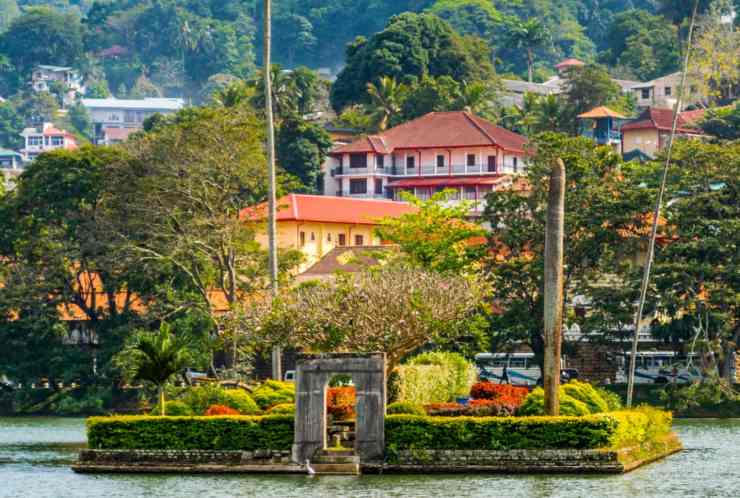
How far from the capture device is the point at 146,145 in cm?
9275

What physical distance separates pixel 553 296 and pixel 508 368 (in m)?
44.4

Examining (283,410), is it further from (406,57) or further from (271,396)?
(406,57)

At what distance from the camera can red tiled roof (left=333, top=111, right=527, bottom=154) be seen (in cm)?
14512

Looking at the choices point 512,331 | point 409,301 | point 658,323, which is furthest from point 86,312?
point 409,301

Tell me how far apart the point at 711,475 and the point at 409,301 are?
12.7 meters

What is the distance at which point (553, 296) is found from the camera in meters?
51.2

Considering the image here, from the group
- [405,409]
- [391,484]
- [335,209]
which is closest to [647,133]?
[335,209]

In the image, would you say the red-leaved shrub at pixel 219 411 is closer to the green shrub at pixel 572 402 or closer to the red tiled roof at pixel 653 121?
the green shrub at pixel 572 402

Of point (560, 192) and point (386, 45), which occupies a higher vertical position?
point (386, 45)

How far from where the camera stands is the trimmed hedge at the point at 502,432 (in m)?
50.1

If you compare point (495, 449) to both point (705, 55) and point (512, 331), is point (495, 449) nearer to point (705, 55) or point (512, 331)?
point (512, 331)

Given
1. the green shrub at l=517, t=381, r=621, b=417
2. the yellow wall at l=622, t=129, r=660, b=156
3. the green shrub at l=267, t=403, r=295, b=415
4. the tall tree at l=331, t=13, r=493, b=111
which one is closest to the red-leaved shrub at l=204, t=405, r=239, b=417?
the green shrub at l=267, t=403, r=295, b=415

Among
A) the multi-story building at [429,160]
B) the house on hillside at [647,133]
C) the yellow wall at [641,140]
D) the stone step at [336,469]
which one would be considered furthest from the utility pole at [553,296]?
the yellow wall at [641,140]

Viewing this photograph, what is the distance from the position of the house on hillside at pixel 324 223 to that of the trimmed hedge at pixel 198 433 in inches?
2297
